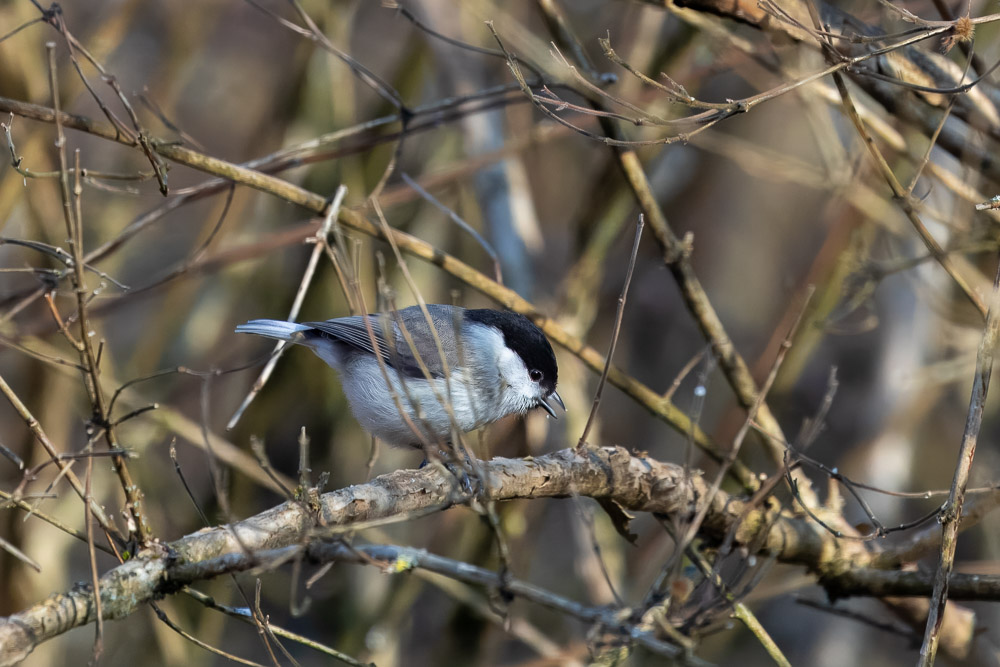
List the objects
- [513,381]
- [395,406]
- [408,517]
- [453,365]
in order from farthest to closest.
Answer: [513,381] < [453,365] < [395,406] < [408,517]

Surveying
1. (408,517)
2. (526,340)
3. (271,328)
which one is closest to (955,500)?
(408,517)


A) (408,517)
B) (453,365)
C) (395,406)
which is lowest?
(408,517)

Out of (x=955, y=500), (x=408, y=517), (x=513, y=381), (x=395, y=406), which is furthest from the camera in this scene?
(x=513, y=381)

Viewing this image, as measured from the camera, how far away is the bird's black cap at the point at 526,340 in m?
3.06

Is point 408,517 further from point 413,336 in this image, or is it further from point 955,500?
point 413,336

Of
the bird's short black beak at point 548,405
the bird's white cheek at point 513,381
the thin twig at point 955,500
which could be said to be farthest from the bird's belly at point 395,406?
the thin twig at point 955,500

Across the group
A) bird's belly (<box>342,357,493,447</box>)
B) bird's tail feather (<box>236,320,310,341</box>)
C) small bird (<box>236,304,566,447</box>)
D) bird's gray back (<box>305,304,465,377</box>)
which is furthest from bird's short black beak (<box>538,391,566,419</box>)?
bird's tail feather (<box>236,320,310,341</box>)

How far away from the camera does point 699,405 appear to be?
2082 millimetres

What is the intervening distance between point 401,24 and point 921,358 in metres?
5.46

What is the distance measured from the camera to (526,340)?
10.1 feet

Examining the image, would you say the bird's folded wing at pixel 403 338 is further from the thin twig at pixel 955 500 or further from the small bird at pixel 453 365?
the thin twig at pixel 955 500

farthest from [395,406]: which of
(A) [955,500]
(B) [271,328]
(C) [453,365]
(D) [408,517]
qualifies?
(A) [955,500]

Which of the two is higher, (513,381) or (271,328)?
(271,328)

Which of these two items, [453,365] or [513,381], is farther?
[513,381]
